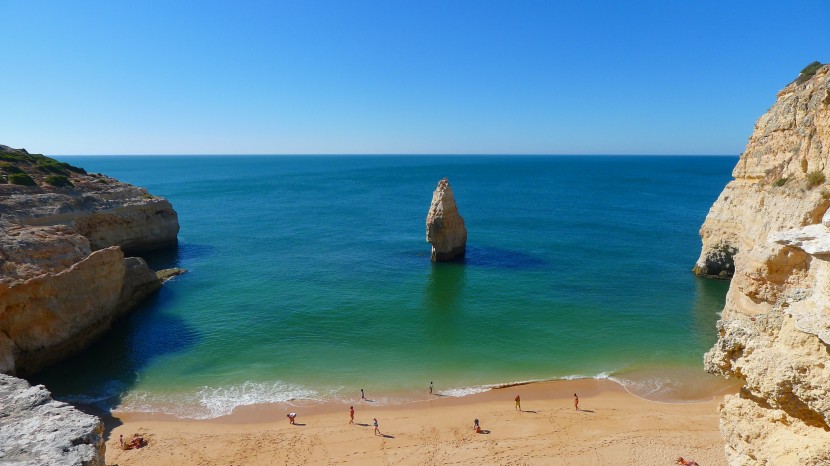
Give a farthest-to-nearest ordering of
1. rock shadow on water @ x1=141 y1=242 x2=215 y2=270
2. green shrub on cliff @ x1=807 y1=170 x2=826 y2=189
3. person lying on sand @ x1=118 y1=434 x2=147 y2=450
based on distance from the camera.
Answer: rock shadow on water @ x1=141 y1=242 x2=215 y2=270, green shrub on cliff @ x1=807 y1=170 x2=826 y2=189, person lying on sand @ x1=118 y1=434 x2=147 y2=450

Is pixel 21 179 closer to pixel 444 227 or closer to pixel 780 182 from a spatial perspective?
pixel 444 227

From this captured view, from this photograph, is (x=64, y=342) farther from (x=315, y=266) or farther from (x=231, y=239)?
(x=231, y=239)

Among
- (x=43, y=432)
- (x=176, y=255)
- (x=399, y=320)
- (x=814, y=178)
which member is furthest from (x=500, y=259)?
(x=43, y=432)

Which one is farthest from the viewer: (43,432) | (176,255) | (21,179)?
(176,255)

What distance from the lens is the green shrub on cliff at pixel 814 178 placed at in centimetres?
2156

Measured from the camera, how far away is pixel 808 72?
30641 millimetres

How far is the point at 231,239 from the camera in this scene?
52875 mm

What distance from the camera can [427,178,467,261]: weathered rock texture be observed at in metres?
38.8

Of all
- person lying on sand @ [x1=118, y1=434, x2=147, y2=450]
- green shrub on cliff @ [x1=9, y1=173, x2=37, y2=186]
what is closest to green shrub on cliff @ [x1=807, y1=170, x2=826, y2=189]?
person lying on sand @ [x1=118, y1=434, x2=147, y2=450]

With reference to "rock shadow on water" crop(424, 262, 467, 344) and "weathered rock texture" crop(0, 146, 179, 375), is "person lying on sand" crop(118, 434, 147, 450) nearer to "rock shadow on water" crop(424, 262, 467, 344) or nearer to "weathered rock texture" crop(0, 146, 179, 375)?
"weathered rock texture" crop(0, 146, 179, 375)

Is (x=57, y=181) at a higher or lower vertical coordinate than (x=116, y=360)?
higher

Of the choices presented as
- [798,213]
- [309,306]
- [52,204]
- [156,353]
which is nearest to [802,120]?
[798,213]

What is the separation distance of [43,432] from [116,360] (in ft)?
59.8

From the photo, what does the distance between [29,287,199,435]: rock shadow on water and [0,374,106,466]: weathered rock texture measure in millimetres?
11772
